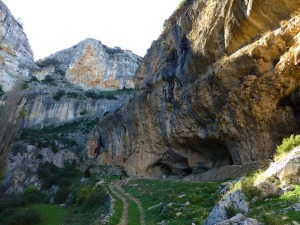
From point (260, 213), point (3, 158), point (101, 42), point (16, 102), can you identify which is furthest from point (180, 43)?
point (101, 42)

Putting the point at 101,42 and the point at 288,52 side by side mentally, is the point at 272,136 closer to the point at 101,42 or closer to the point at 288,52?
the point at 288,52

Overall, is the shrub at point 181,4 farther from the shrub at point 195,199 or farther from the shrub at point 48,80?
the shrub at point 48,80

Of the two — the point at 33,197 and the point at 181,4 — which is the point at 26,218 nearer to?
the point at 33,197

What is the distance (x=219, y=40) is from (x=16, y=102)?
58.0 feet

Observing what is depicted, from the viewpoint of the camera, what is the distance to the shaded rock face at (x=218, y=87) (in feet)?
62.2

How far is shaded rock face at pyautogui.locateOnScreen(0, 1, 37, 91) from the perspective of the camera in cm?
7330

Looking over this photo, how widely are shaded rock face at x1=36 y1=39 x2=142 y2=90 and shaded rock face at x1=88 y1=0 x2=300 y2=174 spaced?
53.4 meters

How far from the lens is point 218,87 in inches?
869

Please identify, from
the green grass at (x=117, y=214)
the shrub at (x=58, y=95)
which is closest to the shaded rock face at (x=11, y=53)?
the shrub at (x=58, y=95)

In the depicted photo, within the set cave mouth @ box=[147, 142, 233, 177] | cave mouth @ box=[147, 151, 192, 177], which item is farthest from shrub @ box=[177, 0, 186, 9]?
cave mouth @ box=[147, 151, 192, 177]

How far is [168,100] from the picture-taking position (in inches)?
1161

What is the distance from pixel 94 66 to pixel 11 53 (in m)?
21.2

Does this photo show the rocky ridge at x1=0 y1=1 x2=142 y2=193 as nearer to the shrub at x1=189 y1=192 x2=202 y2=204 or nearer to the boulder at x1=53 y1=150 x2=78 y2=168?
the boulder at x1=53 y1=150 x2=78 y2=168

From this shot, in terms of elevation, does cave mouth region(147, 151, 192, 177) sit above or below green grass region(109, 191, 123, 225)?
above
